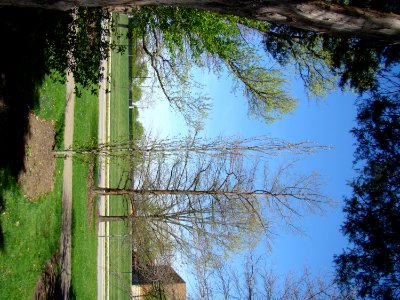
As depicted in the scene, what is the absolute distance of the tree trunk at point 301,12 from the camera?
5332mm

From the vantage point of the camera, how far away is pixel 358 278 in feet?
32.2

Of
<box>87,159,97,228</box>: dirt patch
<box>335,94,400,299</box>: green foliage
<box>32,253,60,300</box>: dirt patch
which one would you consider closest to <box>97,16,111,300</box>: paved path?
<box>87,159,97,228</box>: dirt patch

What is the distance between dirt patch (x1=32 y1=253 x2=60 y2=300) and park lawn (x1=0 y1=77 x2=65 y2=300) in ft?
0.77

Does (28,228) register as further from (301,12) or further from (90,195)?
(301,12)

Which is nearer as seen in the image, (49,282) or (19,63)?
(19,63)

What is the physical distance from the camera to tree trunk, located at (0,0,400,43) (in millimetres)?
5332

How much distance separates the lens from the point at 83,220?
53.1ft

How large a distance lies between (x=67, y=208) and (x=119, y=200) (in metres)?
11.3

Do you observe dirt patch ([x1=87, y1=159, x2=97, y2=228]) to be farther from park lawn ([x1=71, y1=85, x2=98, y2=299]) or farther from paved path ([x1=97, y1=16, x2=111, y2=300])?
paved path ([x1=97, y1=16, x2=111, y2=300])

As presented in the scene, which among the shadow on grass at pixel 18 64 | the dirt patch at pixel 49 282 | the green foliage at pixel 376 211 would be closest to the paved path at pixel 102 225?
the dirt patch at pixel 49 282

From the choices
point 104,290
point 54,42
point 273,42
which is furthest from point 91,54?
point 104,290

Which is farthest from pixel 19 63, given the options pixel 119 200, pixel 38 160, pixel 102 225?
pixel 119 200

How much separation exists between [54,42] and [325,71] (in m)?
10.7

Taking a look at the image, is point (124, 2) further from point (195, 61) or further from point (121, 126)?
point (121, 126)
